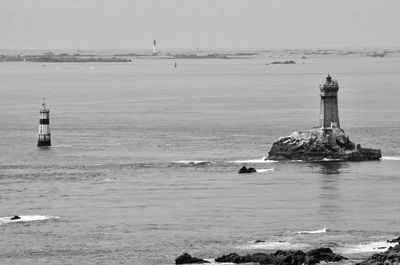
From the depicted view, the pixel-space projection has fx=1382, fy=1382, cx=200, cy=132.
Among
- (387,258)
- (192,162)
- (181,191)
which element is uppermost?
(387,258)

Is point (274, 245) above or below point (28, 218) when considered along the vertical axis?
above

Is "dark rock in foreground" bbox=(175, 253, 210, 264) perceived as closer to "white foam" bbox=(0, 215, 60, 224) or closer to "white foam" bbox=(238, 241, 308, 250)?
"white foam" bbox=(238, 241, 308, 250)

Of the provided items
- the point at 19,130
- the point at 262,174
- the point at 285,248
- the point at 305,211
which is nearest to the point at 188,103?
the point at 19,130

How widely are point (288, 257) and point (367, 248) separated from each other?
4.82m

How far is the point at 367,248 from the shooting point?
50.8 meters

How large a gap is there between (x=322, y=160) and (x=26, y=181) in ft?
60.9

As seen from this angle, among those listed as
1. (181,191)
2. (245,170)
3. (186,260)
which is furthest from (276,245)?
(245,170)

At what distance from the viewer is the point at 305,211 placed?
61719 mm

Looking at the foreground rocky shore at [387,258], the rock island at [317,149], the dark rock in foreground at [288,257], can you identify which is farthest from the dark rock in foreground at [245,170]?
the foreground rocky shore at [387,258]

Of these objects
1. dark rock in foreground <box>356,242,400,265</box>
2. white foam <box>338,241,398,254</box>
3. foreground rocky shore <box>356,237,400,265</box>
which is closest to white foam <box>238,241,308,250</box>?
white foam <box>338,241,398,254</box>

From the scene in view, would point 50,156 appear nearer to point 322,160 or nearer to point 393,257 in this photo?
point 322,160

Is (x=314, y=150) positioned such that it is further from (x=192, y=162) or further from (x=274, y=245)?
(x=274, y=245)

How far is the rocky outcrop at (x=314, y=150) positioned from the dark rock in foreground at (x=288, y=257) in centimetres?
3338

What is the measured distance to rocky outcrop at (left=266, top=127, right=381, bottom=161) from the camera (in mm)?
82188
